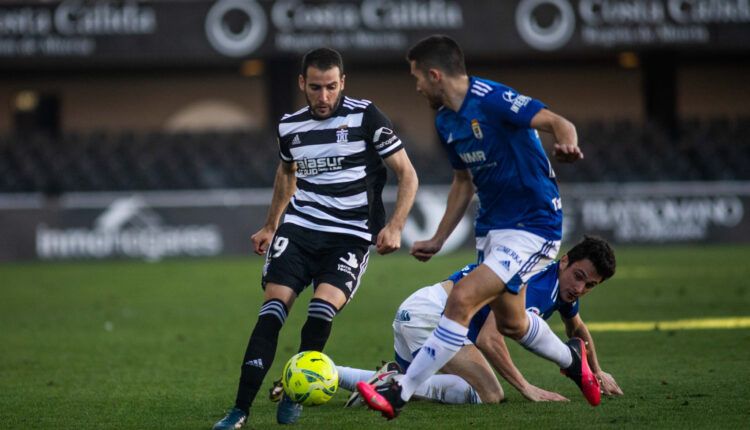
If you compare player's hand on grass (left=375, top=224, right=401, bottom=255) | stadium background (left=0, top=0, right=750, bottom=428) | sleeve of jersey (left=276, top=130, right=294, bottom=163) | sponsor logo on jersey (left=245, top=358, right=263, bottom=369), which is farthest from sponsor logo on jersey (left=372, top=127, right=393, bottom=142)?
stadium background (left=0, top=0, right=750, bottom=428)

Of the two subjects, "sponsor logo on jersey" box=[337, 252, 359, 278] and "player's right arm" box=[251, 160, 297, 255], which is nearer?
"sponsor logo on jersey" box=[337, 252, 359, 278]

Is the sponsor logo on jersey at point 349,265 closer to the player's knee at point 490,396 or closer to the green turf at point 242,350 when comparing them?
the green turf at point 242,350

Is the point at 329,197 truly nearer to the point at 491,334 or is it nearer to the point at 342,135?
the point at 342,135

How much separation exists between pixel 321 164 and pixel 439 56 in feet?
3.44

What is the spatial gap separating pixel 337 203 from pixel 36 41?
18.2 m

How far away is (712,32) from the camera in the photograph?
77.3ft

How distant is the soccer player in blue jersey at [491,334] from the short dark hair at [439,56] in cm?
134

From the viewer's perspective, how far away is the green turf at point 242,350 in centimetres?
643

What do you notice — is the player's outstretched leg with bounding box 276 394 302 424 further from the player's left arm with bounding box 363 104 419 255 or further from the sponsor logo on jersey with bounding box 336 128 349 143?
the sponsor logo on jersey with bounding box 336 128 349 143

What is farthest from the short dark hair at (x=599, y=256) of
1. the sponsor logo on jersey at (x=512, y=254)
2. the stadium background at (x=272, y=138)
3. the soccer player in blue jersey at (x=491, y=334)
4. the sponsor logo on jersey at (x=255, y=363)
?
the stadium background at (x=272, y=138)

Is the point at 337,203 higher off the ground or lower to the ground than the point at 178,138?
higher

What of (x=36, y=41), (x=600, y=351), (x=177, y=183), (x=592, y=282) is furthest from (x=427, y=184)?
(x=592, y=282)

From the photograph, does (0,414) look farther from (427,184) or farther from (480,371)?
(427,184)

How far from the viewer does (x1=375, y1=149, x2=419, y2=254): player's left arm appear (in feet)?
20.8
